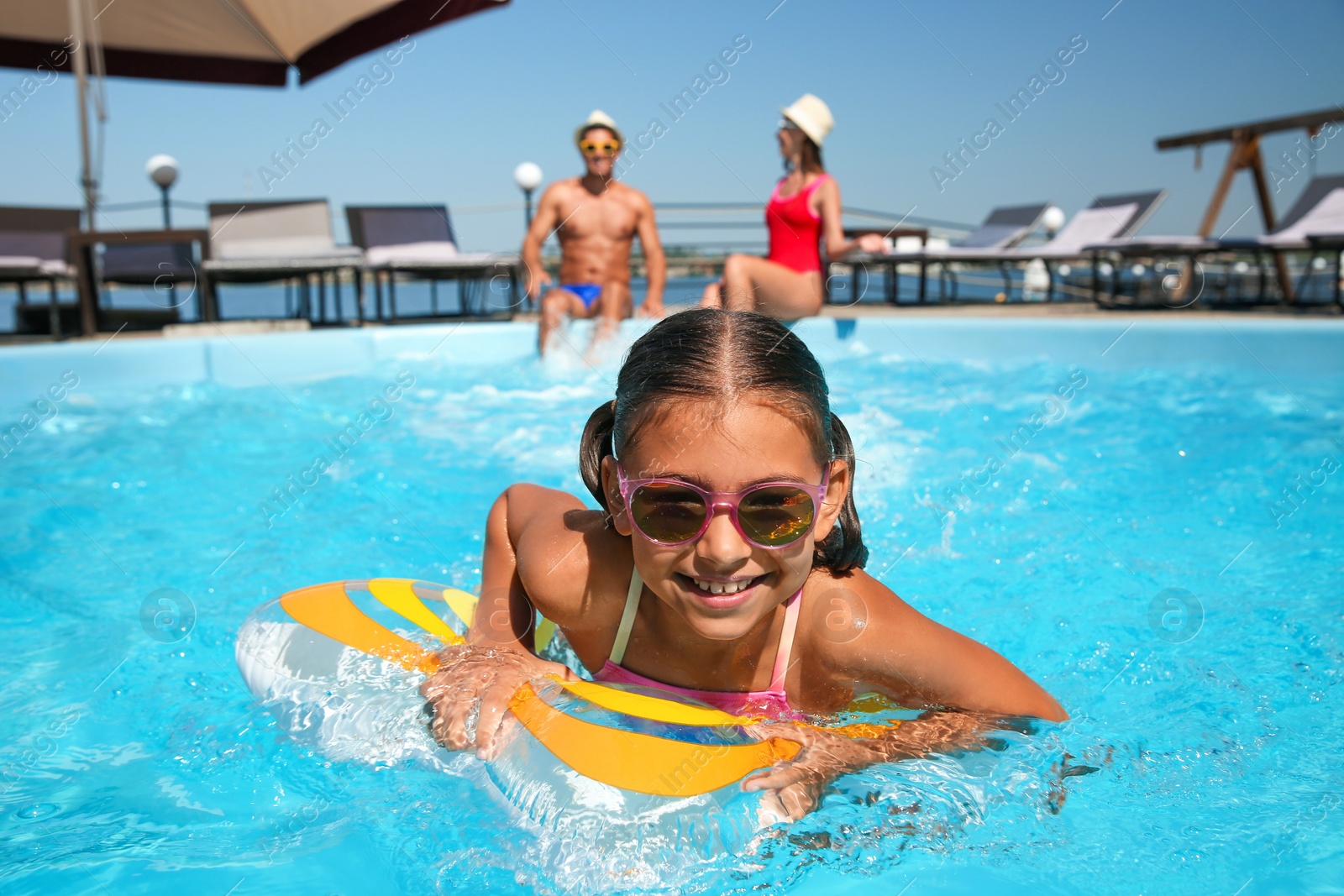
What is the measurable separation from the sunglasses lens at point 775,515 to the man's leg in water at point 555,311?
18.9ft

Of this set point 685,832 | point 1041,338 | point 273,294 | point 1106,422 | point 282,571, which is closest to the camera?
point 685,832

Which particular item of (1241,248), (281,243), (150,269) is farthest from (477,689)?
(150,269)

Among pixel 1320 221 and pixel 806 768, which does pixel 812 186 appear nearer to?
pixel 806 768

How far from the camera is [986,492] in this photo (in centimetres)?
439

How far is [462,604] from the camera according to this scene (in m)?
2.22

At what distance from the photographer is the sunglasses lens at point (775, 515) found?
154 centimetres

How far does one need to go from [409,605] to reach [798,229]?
534 centimetres

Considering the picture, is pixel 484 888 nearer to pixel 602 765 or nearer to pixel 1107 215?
pixel 602 765

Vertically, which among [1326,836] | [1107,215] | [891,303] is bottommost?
[1326,836]

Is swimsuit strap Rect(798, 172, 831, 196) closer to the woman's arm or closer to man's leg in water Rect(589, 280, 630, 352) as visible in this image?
the woman's arm

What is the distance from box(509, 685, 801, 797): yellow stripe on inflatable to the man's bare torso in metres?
6.43

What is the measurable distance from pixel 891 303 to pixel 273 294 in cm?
1791

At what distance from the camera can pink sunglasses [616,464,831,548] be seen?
154cm

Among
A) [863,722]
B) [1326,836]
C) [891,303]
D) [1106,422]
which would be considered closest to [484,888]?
[863,722]
